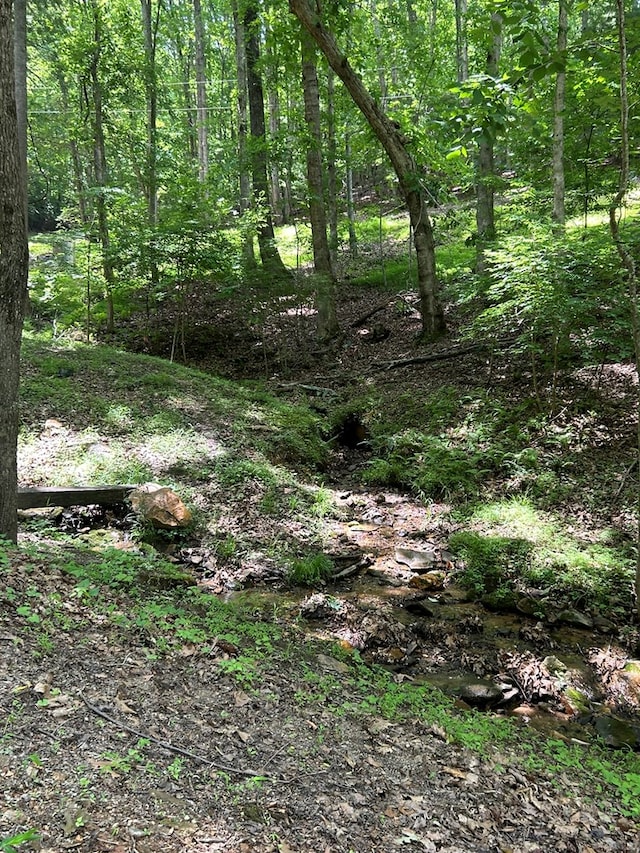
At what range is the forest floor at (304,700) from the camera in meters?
2.41

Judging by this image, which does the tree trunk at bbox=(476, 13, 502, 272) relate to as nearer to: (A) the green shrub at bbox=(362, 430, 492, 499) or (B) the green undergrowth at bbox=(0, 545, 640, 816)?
(A) the green shrub at bbox=(362, 430, 492, 499)

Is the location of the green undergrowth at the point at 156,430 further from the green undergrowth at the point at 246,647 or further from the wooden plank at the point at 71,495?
the green undergrowth at the point at 246,647

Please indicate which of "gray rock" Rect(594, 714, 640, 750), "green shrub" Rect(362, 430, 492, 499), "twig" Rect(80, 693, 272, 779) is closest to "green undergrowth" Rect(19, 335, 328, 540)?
"green shrub" Rect(362, 430, 492, 499)

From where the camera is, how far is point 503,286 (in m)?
7.70

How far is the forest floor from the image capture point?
2.41 m

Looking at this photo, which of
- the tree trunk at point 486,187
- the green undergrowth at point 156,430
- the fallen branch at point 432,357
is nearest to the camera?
the green undergrowth at point 156,430

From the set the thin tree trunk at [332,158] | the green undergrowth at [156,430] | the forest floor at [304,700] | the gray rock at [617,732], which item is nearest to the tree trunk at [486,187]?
the thin tree trunk at [332,158]

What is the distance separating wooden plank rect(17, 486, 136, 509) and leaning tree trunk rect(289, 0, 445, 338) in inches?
288

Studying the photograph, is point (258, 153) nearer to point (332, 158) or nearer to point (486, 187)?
point (332, 158)

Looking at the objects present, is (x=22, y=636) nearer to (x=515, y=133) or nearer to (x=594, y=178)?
(x=515, y=133)

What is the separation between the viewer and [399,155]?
34.8ft

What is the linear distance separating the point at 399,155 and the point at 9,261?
8634mm

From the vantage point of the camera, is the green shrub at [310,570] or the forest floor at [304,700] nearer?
the forest floor at [304,700]

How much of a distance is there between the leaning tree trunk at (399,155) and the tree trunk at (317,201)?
0.94m
